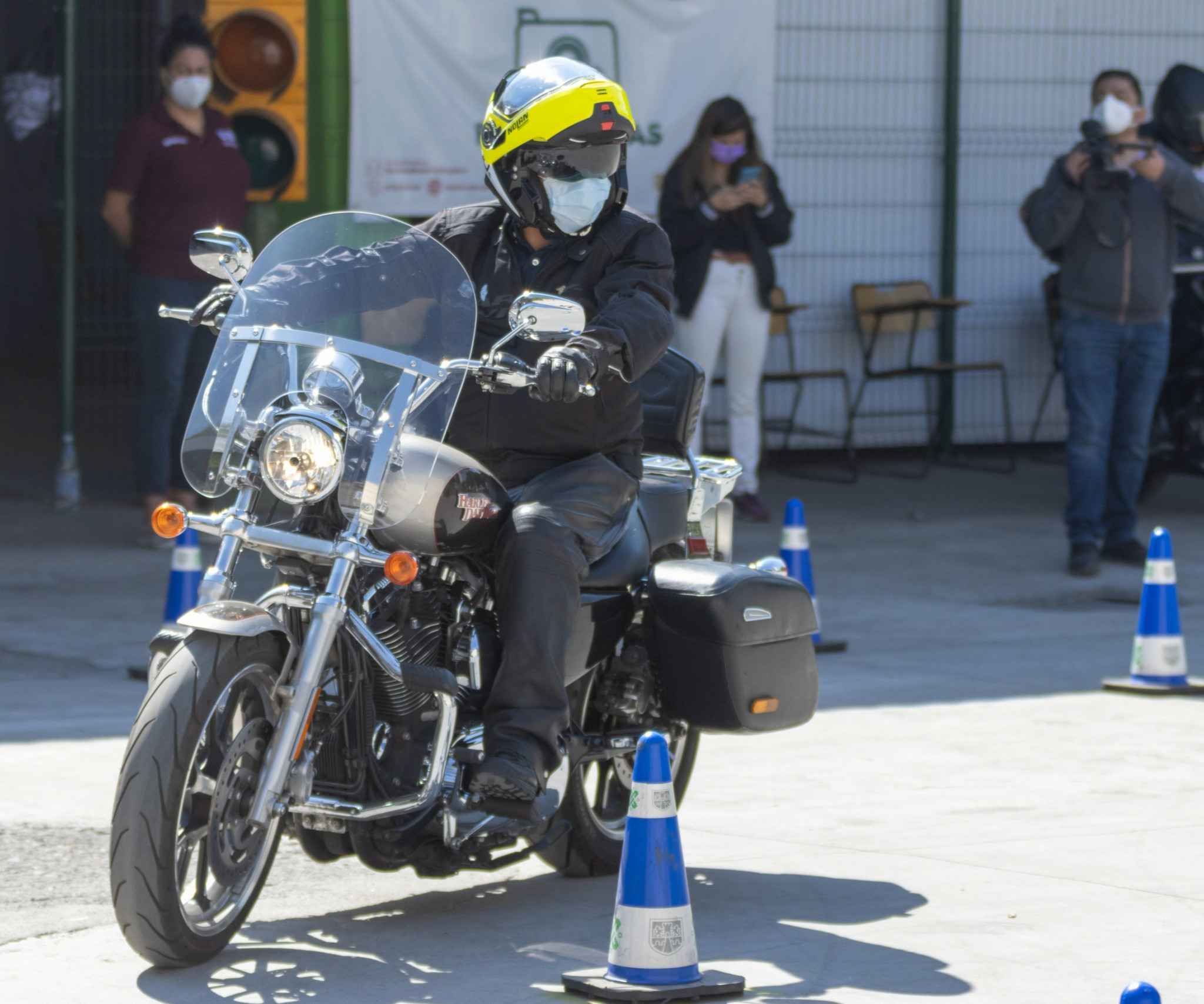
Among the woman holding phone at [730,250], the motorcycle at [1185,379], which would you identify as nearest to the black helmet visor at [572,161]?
the woman holding phone at [730,250]

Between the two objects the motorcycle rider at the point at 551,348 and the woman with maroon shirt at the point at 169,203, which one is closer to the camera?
the motorcycle rider at the point at 551,348

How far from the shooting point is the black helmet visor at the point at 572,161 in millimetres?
5469

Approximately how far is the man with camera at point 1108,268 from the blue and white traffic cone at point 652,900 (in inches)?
260

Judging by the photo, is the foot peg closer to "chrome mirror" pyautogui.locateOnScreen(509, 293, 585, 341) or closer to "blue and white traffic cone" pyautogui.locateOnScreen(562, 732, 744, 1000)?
"blue and white traffic cone" pyautogui.locateOnScreen(562, 732, 744, 1000)

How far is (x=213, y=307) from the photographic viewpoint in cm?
526

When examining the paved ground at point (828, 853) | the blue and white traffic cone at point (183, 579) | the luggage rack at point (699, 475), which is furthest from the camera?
the blue and white traffic cone at point (183, 579)

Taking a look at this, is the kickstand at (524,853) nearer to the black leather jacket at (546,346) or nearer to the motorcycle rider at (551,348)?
the motorcycle rider at (551,348)

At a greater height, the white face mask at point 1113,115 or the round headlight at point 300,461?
the white face mask at point 1113,115

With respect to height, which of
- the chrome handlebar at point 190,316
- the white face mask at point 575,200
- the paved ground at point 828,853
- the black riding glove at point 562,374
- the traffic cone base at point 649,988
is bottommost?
the paved ground at point 828,853

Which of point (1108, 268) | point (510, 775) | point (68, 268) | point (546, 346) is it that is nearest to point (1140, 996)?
point (510, 775)

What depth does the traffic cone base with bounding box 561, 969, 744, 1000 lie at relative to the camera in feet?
15.2

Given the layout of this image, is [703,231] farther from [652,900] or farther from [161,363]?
[652,900]

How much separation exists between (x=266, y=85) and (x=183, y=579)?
4.25 meters

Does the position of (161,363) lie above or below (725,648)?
above
